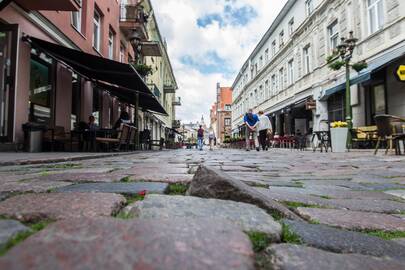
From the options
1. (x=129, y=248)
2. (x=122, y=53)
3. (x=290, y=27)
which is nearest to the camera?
(x=129, y=248)

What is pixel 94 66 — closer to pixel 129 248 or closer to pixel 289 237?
pixel 289 237

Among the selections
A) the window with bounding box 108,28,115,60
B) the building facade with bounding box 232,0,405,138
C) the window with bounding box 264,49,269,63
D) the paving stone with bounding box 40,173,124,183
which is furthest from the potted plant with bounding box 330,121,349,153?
the window with bounding box 264,49,269,63

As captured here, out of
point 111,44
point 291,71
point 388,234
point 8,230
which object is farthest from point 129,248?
point 291,71

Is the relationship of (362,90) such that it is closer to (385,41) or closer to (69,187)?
(385,41)

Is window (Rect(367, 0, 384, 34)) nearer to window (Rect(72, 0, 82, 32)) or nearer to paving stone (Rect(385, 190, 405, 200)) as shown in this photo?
window (Rect(72, 0, 82, 32))

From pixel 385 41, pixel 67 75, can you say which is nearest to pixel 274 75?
pixel 385 41

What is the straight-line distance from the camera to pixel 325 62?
17.6 meters

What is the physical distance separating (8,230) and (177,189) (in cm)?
121

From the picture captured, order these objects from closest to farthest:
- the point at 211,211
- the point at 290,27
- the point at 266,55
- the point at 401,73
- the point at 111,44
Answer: the point at 211,211 → the point at 401,73 → the point at 111,44 → the point at 290,27 → the point at 266,55

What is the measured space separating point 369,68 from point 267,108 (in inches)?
666

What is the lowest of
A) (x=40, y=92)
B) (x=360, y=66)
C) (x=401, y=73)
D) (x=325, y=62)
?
(x=40, y=92)

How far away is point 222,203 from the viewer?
→ 4.52 ft

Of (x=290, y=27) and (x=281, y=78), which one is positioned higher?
(x=290, y=27)

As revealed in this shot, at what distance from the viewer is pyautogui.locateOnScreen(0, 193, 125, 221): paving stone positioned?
1.16m
